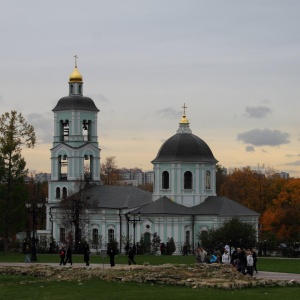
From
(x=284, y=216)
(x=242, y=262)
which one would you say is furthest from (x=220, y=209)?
(x=242, y=262)

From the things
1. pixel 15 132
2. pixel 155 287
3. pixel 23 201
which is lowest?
pixel 155 287

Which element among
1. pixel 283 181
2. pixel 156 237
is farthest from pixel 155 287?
pixel 283 181

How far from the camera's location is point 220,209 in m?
87.9

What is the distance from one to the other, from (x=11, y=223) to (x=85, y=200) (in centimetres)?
1411

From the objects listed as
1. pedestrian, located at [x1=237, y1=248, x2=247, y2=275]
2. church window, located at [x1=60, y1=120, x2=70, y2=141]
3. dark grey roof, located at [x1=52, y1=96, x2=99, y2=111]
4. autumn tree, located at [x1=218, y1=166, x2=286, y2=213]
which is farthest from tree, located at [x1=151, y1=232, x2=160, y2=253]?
pedestrian, located at [x1=237, y1=248, x2=247, y2=275]

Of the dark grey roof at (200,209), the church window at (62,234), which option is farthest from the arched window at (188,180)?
the church window at (62,234)

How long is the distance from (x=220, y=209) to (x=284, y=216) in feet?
30.4

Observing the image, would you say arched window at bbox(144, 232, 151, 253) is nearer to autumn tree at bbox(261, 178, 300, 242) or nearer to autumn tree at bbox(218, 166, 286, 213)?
autumn tree at bbox(261, 178, 300, 242)

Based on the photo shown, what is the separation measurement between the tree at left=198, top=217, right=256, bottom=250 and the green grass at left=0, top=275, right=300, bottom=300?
101 feet

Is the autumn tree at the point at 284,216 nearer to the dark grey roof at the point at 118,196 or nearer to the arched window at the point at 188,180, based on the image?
the arched window at the point at 188,180

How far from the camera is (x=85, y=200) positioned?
292 ft

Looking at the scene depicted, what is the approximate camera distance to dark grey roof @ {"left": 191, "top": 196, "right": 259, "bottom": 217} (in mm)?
87500

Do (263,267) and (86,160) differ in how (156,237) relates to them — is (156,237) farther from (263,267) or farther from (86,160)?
(263,267)

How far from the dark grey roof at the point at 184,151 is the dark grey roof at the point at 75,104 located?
9.18 metres
